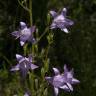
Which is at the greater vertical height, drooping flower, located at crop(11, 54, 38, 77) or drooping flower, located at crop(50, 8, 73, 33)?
drooping flower, located at crop(50, 8, 73, 33)

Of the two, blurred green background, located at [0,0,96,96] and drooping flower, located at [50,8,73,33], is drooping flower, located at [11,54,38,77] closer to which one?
drooping flower, located at [50,8,73,33]

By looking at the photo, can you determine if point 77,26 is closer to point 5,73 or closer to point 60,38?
point 60,38

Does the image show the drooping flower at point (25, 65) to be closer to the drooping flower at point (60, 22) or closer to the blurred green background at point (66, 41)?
the drooping flower at point (60, 22)

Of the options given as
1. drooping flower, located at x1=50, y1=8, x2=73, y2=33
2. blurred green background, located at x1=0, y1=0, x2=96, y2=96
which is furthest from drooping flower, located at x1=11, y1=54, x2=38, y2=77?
blurred green background, located at x1=0, y1=0, x2=96, y2=96

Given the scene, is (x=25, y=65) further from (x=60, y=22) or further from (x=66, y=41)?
(x=66, y=41)

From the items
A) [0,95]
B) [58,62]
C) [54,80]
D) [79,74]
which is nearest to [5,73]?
[0,95]

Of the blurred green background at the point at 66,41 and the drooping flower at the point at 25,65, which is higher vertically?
the blurred green background at the point at 66,41

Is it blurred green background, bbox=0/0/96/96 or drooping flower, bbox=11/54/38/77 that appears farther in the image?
blurred green background, bbox=0/0/96/96

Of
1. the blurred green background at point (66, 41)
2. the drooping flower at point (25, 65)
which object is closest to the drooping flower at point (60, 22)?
the drooping flower at point (25, 65)
